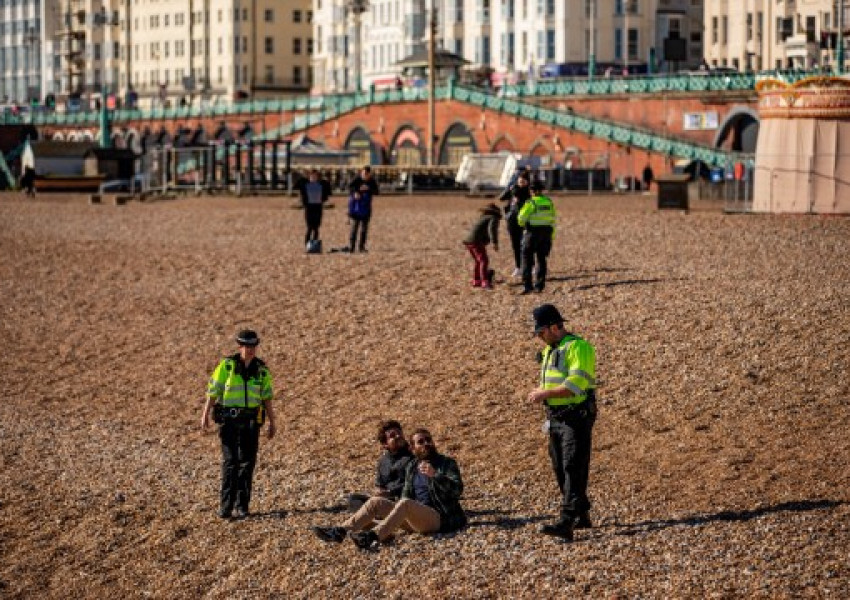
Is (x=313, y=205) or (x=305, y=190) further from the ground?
(x=305, y=190)

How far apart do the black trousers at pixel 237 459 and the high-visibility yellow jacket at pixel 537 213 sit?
9.98 metres

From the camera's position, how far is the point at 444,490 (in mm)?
15430

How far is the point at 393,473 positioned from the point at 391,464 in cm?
9

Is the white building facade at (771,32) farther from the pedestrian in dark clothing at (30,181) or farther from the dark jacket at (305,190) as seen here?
the dark jacket at (305,190)

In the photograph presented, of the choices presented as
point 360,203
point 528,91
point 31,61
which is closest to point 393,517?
point 360,203

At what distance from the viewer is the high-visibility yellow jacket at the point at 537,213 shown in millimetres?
25891

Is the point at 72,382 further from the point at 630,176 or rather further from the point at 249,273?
the point at 630,176

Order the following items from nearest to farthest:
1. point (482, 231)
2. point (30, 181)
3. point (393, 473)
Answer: point (393, 473)
point (482, 231)
point (30, 181)

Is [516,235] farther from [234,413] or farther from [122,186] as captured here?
[122,186]

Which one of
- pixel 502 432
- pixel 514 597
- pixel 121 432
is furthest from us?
pixel 121 432

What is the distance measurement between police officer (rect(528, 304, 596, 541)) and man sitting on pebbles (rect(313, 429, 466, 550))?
776 mm

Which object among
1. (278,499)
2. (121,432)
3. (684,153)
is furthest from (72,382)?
(684,153)

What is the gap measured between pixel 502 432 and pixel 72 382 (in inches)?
273

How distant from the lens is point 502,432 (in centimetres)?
1923
